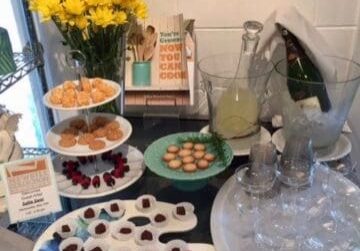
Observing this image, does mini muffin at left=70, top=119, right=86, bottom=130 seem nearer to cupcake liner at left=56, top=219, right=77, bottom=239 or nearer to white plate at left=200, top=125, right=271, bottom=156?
cupcake liner at left=56, top=219, right=77, bottom=239

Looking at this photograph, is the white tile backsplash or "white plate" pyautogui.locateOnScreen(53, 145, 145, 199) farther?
the white tile backsplash

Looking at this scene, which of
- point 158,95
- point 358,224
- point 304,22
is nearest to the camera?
point 358,224

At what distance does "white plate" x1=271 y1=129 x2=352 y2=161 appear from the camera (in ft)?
2.92

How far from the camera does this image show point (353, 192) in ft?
2.61

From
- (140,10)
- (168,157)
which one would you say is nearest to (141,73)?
(140,10)

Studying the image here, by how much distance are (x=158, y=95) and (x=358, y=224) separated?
1.71 feet

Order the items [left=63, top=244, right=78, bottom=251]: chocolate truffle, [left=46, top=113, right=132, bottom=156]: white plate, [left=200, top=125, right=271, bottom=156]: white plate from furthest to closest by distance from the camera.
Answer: [left=200, top=125, right=271, bottom=156]: white plate
[left=46, top=113, right=132, bottom=156]: white plate
[left=63, top=244, right=78, bottom=251]: chocolate truffle

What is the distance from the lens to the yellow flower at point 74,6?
0.81 metres

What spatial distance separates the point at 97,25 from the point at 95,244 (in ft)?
1.41

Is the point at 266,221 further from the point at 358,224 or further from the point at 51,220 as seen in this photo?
the point at 51,220

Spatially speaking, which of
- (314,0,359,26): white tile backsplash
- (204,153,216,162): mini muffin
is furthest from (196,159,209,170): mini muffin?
(314,0,359,26): white tile backsplash

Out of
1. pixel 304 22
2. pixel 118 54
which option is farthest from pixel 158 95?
pixel 304 22

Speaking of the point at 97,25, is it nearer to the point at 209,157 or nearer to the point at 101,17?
the point at 101,17

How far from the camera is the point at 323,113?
2.88 feet
